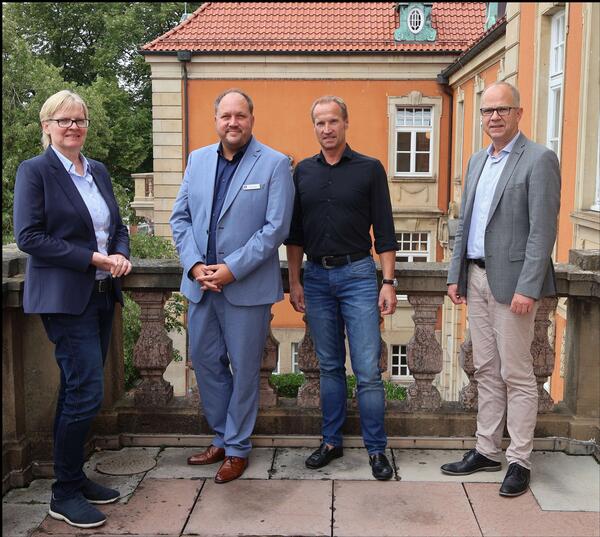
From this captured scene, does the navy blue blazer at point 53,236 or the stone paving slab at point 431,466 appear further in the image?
the stone paving slab at point 431,466

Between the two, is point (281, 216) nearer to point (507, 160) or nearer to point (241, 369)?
point (241, 369)

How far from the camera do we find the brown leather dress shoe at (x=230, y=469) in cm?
400

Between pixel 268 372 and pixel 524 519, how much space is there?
176 cm

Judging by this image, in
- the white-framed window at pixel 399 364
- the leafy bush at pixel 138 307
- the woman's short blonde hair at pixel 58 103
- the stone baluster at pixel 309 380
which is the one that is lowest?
the white-framed window at pixel 399 364

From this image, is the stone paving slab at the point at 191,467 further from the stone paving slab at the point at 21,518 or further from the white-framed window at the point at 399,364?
the white-framed window at the point at 399,364

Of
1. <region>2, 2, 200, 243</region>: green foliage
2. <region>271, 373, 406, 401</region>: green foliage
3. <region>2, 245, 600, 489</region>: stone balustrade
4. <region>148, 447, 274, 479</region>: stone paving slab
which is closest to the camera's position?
<region>148, 447, 274, 479</region>: stone paving slab

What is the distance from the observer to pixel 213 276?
388cm

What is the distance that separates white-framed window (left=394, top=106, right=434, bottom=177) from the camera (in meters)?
21.8

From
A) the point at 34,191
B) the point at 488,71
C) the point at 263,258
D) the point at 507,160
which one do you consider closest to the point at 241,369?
the point at 263,258

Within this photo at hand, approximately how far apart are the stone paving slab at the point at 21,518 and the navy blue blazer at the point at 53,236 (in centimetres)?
100

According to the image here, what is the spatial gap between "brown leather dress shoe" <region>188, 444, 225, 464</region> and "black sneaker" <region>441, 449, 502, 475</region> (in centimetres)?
124

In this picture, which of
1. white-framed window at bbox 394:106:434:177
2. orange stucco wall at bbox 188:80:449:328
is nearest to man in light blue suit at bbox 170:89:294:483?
orange stucco wall at bbox 188:80:449:328

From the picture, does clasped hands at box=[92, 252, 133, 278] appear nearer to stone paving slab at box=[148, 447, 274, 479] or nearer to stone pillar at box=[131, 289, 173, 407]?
stone pillar at box=[131, 289, 173, 407]

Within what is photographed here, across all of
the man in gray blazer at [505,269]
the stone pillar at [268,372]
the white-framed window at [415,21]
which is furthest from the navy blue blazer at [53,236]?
the white-framed window at [415,21]
